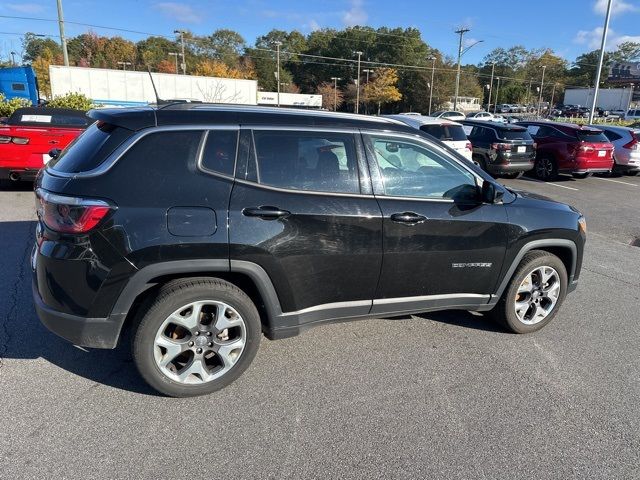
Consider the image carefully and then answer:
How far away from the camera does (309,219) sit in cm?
296

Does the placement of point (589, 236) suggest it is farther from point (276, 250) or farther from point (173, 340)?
point (173, 340)

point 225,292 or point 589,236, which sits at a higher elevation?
point 225,292

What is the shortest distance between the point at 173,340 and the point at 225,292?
443 millimetres

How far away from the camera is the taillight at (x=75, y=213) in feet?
8.48

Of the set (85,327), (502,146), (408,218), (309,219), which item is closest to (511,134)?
(502,146)

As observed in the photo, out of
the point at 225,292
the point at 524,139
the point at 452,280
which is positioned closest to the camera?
the point at 225,292

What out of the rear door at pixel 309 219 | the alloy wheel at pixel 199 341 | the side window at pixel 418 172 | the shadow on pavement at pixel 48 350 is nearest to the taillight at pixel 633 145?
the side window at pixel 418 172

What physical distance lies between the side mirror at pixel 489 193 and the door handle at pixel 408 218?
564mm

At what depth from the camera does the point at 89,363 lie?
10.8 ft

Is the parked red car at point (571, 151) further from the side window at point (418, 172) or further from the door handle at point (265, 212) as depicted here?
the door handle at point (265, 212)

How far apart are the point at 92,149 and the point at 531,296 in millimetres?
3545

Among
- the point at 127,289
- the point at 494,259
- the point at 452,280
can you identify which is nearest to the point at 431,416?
the point at 452,280

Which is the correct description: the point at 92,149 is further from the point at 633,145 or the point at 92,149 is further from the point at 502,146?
the point at 633,145

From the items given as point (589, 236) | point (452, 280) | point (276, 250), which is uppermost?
point (276, 250)
